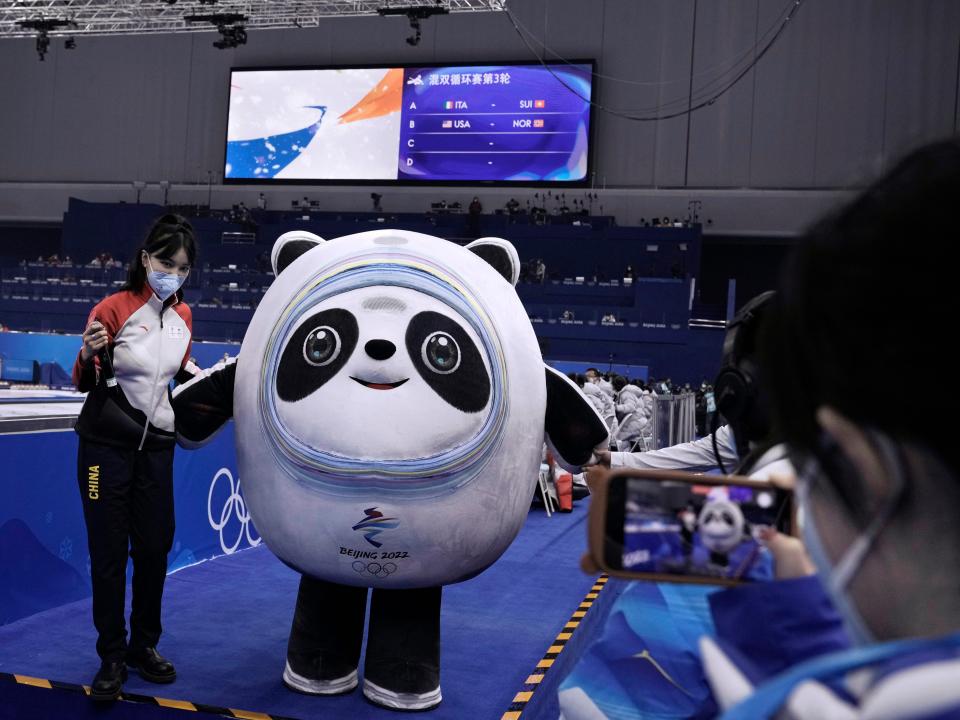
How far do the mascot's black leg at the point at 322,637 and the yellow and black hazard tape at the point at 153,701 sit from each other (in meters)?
0.29

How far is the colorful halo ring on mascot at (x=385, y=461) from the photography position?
9.68ft

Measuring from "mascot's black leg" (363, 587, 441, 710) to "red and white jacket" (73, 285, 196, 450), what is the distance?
1040 millimetres

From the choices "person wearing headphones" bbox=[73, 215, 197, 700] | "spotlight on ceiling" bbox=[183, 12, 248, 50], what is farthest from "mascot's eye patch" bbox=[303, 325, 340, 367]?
"spotlight on ceiling" bbox=[183, 12, 248, 50]

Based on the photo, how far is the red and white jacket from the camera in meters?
3.42

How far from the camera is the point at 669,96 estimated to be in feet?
78.3

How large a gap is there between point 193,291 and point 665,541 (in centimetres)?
2064

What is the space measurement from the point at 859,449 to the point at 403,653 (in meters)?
2.86

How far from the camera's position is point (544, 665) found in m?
3.98

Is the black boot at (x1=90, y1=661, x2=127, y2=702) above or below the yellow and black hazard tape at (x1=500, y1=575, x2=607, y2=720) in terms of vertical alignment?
above

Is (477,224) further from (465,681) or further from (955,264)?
(955,264)

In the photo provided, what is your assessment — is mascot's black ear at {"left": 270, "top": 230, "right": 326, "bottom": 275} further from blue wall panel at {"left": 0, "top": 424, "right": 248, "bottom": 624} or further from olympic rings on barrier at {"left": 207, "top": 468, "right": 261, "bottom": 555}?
olympic rings on barrier at {"left": 207, "top": 468, "right": 261, "bottom": 555}

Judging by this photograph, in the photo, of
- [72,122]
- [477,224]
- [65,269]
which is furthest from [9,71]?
[477,224]

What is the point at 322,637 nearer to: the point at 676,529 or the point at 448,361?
the point at 448,361

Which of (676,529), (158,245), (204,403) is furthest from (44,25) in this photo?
(676,529)
